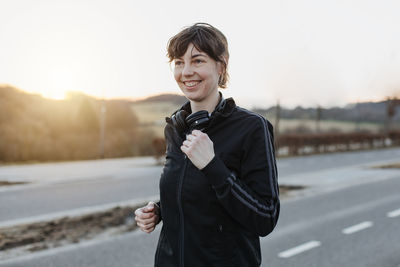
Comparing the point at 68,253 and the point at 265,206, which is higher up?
the point at 265,206

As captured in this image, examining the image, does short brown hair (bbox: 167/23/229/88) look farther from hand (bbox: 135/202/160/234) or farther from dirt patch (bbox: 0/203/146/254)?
dirt patch (bbox: 0/203/146/254)

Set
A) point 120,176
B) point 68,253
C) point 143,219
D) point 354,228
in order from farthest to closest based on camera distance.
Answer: point 120,176, point 354,228, point 68,253, point 143,219

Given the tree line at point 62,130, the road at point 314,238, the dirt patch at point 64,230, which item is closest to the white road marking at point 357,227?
the road at point 314,238

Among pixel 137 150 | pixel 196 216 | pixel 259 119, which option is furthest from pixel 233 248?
pixel 137 150

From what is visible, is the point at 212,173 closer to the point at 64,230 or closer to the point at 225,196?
the point at 225,196

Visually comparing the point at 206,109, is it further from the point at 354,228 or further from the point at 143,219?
the point at 354,228

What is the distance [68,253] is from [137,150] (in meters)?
22.6

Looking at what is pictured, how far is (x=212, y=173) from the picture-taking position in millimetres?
1461

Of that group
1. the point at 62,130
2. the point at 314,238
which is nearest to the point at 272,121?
the point at 62,130

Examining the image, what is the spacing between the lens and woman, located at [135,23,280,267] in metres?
1.49

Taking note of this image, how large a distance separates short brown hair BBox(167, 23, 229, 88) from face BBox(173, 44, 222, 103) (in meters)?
0.02

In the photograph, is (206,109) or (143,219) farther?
(143,219)

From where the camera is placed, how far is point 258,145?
5.07ft

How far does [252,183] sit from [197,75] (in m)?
0.46
